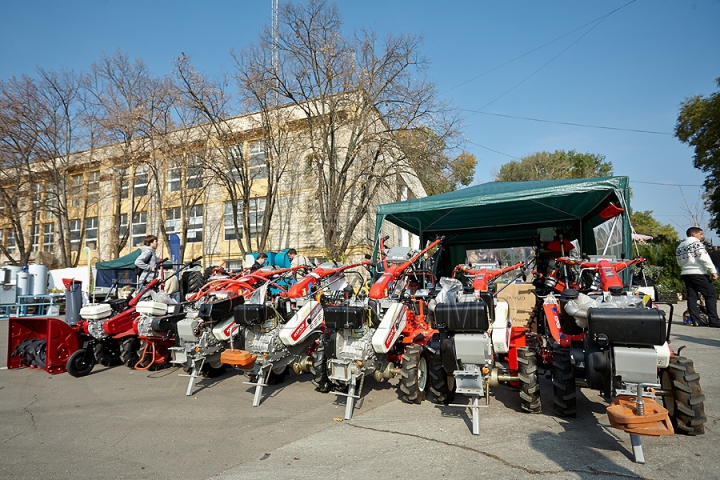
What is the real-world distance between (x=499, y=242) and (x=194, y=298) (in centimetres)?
819

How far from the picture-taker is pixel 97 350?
7566mm

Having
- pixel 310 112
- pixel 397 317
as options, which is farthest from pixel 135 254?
pixel 397 317

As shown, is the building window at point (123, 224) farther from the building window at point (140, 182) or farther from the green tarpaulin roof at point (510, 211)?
the green tarpaulin roof at point (510, 211)

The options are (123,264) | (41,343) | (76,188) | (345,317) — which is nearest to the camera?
(345,317)

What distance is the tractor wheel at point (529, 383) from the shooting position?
4.47 metres

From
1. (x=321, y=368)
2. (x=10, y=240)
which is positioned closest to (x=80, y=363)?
(x=321, y=368)

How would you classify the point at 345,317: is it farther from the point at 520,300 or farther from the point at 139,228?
the point at 139,228

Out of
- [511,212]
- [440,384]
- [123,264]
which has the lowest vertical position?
[440,384]

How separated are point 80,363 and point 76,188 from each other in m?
24.2

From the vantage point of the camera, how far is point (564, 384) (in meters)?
4.26

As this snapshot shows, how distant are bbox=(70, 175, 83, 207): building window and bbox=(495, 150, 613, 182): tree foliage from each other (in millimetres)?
32103

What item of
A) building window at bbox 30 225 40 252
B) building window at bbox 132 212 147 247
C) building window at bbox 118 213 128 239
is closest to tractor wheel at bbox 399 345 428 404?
building window at bbox 132 212 147 247

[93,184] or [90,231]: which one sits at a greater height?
[93,184]

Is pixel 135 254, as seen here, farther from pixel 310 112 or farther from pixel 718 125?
pixel 718 125
